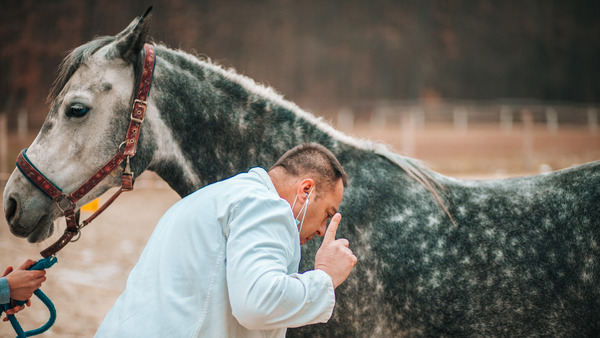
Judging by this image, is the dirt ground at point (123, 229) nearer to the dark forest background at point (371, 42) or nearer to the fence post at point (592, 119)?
the fence post at point (592, 119)

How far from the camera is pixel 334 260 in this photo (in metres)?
1.27

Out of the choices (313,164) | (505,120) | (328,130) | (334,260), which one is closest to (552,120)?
(505,120)

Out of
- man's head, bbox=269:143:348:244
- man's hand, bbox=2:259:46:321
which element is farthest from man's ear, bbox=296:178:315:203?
man's hand, bbox=2:259:46:321

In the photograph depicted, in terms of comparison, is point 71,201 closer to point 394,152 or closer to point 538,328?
point 394,152

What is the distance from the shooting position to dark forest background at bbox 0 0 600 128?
22734 mm

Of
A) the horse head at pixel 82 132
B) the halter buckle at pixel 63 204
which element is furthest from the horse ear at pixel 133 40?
the halter buckle at pixel 63 204

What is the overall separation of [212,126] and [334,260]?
107 centimetres

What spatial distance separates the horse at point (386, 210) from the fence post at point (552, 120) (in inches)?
777

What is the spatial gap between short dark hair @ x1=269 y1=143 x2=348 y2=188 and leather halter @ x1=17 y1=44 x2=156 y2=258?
2.61 ft

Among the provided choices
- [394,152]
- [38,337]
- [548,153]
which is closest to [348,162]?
[394,152]

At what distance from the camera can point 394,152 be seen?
2.30 m

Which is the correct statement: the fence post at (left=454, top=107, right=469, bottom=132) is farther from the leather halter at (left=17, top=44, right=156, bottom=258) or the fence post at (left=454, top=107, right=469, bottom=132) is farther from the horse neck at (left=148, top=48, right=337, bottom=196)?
the leather halter at (left=17, top=44, right=156, bottom=258)

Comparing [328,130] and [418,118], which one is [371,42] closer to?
[418,118]

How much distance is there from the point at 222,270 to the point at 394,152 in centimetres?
141
